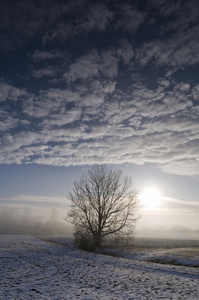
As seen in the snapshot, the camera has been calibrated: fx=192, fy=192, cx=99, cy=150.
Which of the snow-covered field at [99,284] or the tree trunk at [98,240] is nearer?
the snow-covered field at [99,284]

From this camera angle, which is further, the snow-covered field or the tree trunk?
the tree trunk

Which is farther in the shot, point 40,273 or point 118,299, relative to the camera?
point 40,273

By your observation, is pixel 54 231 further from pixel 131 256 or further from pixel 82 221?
pixel 131 256

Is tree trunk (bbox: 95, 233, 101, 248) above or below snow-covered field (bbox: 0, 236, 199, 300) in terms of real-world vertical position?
below

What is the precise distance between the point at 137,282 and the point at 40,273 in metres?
6.96

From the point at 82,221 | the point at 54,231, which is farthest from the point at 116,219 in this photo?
the point at 54,231

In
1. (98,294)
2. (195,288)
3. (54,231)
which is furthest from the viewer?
(54,231)

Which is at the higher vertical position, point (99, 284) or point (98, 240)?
point (99, 284)

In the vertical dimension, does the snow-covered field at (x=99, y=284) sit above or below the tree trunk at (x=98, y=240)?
above

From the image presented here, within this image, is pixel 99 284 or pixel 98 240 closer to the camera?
pixel 99 284

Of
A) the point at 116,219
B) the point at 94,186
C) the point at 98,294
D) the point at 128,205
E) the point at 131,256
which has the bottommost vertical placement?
the point at 131,256

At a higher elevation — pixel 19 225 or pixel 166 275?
pixel 166 275

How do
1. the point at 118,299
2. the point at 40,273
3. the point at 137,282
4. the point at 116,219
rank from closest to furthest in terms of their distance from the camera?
the point at 118,299, the point at 137,282, the point at 40,273, the point at 116,219

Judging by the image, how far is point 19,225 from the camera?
5950 inches
